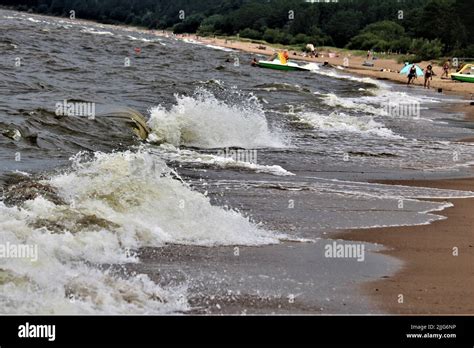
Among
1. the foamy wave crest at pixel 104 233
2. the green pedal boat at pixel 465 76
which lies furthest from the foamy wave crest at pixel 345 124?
the green pedal boat at pixel 465 76

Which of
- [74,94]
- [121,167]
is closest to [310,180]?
[121,167]

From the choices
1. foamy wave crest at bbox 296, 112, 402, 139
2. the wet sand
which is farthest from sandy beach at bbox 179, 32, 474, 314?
foamy wave crest at bbox 296, 112, 402, 139

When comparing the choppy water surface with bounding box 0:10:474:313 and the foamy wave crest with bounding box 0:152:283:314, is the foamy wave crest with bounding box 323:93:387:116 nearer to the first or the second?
the choppy water surface with bounding box 0:10:474:313

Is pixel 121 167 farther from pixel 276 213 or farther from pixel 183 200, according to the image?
pixel 276 213

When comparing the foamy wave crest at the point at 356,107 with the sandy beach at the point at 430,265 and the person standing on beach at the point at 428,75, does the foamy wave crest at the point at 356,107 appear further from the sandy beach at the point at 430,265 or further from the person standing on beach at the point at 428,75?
the person standing on beach at the point at 428,75

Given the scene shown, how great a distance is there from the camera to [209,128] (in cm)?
2034

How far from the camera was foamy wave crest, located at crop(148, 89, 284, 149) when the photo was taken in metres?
19.5

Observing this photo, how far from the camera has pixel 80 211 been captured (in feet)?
31.1

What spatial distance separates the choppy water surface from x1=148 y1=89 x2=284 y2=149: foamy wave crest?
0.17 feet

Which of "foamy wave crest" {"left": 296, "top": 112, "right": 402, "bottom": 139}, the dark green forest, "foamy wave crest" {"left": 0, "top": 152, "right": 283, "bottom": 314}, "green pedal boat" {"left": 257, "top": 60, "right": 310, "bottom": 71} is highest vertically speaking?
the dark green forest

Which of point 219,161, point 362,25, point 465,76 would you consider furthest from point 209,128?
point 362,25

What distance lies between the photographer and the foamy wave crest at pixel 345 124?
2448cm

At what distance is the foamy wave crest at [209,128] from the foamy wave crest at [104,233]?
6396mm

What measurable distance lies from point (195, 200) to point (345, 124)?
608 inches
